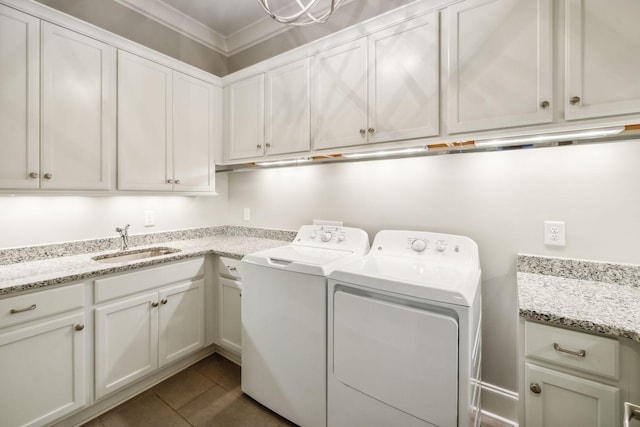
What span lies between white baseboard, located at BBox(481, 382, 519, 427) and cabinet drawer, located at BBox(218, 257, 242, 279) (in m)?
1.77

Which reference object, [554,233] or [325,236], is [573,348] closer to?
[554,233]

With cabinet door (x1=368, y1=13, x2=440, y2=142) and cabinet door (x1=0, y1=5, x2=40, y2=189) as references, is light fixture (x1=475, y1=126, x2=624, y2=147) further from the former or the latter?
cabinet door (x1=0, y1=5, x2=40, y2=189)

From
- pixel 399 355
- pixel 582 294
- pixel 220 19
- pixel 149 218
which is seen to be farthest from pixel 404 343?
pixel 220 19

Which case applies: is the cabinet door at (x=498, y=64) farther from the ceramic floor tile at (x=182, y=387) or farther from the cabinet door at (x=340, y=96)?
the ceramic floor tile at (x=182, y=387)

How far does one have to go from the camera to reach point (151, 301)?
195 cm

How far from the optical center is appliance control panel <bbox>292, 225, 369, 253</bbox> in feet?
6.67

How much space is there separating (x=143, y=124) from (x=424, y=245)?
84.2 inches

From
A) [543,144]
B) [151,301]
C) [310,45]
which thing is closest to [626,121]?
[543,144]

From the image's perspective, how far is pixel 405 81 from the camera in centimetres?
167

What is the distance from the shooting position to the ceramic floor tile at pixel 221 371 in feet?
6.78

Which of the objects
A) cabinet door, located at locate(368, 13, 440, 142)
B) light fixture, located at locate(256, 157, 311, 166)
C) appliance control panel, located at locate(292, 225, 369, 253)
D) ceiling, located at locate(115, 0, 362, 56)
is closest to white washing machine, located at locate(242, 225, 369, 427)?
appliance control panel, located at locate(292, 225, 369, 253)

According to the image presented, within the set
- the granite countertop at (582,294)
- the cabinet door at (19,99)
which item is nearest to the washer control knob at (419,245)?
the granite countertop at (582,294)

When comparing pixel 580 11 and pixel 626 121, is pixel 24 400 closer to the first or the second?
pixel 626 121

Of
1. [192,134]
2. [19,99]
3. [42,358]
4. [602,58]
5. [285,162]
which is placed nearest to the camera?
[602,58]
